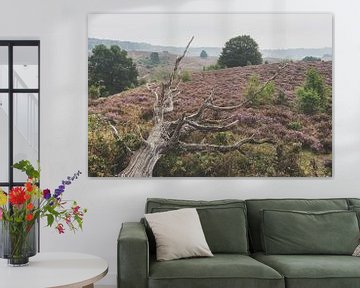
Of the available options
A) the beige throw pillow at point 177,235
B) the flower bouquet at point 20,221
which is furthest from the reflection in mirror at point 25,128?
the flower bouquet at point 20,221

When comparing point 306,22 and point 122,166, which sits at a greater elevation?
point 306,22

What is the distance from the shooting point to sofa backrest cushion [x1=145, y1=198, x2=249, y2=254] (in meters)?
4.32

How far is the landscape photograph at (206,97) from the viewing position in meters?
4.83

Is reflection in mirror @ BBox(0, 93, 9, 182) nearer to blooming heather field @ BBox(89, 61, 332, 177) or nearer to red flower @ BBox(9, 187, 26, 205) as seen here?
blooming heather field @ BBox(89, 61, 332, 177)

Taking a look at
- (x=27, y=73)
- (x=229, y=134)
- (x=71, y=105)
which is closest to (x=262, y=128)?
(x=229, y=134)

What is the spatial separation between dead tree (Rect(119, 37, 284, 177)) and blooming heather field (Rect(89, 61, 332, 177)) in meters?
0.04

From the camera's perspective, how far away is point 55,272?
3.35 metres

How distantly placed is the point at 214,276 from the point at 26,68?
2452 mm

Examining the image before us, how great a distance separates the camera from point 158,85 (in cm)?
485

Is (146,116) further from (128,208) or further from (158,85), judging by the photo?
(128,208)

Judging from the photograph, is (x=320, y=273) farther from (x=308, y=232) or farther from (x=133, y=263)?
(x=133, y=263)

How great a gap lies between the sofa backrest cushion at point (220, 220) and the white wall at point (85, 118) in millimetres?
320

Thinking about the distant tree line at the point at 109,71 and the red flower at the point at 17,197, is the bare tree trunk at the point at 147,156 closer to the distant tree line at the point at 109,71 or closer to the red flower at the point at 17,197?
the distant tree line at the point at 109,71

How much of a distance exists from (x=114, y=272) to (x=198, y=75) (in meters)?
1.77
